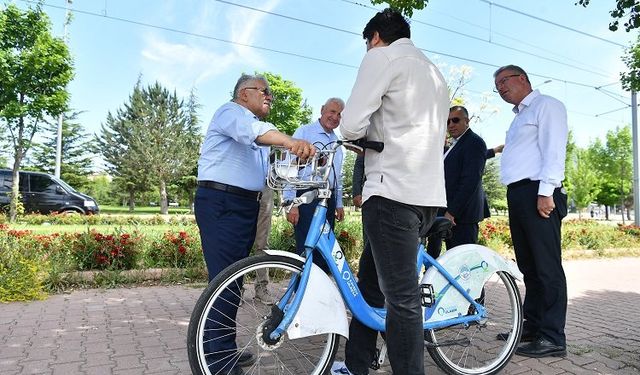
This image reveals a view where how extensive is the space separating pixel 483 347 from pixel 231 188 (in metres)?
2.38

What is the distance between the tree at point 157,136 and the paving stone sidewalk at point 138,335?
38365 millimetres

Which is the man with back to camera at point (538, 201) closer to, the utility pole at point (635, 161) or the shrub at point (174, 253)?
the shrub at point (174, 253)

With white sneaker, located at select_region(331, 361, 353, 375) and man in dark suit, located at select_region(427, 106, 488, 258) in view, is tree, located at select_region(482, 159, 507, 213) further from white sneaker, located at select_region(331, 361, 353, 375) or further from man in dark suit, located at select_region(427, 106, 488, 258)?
white sneaker, located at select_region(331, 361, 353, 375)

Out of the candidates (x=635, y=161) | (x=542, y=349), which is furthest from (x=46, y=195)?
(x=635, y=161)

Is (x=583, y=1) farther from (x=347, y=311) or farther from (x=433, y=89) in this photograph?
(x=347, y=311)

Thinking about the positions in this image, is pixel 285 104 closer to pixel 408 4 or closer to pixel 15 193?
pixel 15 193

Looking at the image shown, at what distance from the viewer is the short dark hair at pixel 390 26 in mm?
2357

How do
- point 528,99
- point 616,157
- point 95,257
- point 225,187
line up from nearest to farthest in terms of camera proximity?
point 225,187 < point 528,99 < point 95,257 < point 616,157

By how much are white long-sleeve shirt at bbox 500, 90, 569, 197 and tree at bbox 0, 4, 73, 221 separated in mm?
14767

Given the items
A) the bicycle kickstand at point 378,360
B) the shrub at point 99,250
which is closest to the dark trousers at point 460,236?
the bicycle kickstand at point 378,360

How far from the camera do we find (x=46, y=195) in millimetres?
15773

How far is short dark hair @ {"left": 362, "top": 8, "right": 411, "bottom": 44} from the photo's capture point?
2.36m

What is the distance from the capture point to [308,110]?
1683 inches

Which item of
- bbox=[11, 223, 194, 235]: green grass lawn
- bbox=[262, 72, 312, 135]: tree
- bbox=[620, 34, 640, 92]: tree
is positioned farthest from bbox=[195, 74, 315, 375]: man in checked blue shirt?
bbox=[262, 72, 312, 135]: tree
